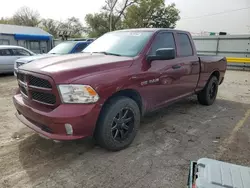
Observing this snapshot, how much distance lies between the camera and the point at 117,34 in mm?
4434

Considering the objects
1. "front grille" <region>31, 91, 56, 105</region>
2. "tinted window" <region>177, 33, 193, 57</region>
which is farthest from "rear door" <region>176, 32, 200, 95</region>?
"front grille" <region>31, 91, 56, 105</region>

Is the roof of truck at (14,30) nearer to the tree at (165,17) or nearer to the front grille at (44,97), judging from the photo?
the front grille at (44,97)

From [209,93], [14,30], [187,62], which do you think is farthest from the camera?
[14,30]

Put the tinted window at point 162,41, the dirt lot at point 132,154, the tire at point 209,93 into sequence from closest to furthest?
the dirt lot at point 132,154, the tinted window at point 162,41, the tire at point 209,93

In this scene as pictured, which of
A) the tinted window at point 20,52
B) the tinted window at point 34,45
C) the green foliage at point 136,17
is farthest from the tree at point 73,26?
the tinted window at point 20,52

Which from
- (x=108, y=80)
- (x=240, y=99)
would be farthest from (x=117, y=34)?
(x=240, y=99)

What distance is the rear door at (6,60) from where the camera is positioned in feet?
35.6

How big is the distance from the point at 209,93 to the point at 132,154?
3575 millimetres

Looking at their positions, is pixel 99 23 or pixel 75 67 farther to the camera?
pixel 99 23

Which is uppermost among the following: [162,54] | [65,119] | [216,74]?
[162,54]

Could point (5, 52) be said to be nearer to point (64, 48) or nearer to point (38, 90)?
point (64, 48)

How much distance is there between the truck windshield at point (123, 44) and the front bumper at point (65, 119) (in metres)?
1.33

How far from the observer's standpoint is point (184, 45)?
4770 mm

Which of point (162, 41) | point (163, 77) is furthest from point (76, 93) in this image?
point (162, 41)
